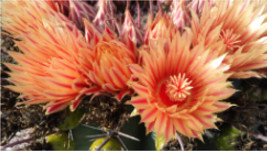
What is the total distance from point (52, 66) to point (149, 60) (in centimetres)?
19

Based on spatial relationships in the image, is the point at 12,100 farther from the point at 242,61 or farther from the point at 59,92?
the point at 242,61

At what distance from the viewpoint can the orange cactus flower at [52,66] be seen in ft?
1.50

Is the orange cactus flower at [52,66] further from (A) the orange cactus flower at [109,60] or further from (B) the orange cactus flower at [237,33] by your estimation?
(B) the orange cactus flower at [237,33]

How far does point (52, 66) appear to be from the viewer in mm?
471

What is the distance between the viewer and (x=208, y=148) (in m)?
0.63

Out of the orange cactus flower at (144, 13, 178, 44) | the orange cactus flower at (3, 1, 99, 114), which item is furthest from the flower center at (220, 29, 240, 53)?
the orange cactus flower at (3, 1, 99, 114)

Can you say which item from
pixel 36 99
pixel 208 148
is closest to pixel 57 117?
pixel 36 99

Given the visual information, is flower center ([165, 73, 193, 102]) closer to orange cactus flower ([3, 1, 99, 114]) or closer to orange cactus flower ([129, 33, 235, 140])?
orange cactus flower ([129, 33, 235, 140])

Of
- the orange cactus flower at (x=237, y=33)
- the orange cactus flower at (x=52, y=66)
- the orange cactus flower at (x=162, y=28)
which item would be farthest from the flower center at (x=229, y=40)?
the orange cactus flower at (x=52, y=66)

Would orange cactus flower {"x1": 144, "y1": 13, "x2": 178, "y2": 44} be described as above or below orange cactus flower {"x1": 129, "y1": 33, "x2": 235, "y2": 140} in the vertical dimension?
above

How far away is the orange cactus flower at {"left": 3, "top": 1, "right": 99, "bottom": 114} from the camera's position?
458 millimetres

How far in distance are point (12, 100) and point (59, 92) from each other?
24 centimetres

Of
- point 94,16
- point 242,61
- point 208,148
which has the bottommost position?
point 208,148

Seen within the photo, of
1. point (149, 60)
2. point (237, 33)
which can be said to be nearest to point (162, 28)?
point (149, 60)
